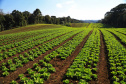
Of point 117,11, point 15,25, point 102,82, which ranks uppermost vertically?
point 117,11

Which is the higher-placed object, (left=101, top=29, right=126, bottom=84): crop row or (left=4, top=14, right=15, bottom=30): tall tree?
(left=4, top=14, right=15, bottom=30): tall tree

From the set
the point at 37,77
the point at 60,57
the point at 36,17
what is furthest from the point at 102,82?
the point at 36,17

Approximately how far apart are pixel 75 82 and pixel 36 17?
93859 mm

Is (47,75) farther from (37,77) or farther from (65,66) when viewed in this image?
(65,66)

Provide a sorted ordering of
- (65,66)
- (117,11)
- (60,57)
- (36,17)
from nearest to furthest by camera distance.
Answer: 1. (65,66)
2. (60,57)
3. (36,17)
4. (117,11)

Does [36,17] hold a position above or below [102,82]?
above

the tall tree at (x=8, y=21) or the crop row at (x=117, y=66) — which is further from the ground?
the tall tree at (x=8, y=21)

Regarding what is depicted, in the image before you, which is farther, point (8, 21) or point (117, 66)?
point (8, 21)

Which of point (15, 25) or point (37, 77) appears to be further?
point (15, 25)

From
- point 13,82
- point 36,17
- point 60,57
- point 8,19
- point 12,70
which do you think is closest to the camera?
point 13,82

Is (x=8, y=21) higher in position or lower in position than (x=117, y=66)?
higher

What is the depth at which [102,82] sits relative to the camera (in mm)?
7562

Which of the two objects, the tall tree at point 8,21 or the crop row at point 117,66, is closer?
the crop row at point 117,66

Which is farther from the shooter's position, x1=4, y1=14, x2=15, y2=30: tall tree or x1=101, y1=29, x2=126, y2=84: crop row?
x1=4, y1=14, x2=15, y2=30: tall tree
